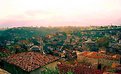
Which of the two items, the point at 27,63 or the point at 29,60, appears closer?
the point at 27,63

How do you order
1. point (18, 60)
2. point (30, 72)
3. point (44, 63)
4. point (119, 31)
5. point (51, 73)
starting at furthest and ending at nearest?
1. point (119, 31)
2. point (18, 60)
3. point (44, 63)
4. point (30, 72)
5. point (51, 73)

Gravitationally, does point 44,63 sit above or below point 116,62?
above

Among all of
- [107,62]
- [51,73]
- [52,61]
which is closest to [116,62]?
[107,62]

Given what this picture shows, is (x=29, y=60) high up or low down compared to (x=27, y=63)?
up

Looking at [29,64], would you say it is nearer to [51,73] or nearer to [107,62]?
[51,73]

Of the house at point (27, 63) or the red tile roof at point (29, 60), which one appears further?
the red tile roof at point (29, 60)

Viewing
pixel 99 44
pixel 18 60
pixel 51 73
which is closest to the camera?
pixel 51 73
